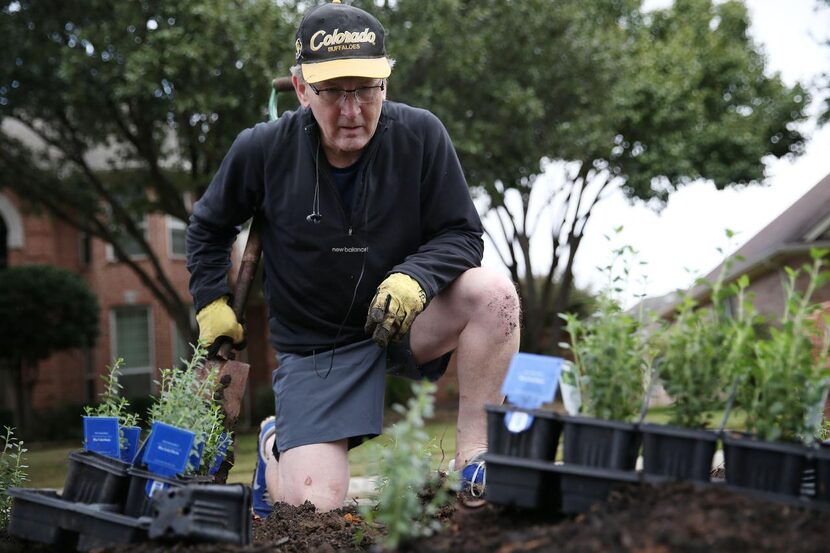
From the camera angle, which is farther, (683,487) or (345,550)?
(345,550)

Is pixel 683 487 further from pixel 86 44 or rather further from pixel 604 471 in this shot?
pixel 86 44

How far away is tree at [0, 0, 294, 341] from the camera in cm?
1370

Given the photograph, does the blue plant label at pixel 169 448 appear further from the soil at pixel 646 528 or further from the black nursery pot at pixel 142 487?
the soil at pixel 646 528

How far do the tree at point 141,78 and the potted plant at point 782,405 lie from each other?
40.3ft

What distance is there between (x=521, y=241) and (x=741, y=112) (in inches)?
308

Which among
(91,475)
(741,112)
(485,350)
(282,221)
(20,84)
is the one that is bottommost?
(91,475)

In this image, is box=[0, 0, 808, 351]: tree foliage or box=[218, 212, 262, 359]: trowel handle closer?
box=[218, 212, 262, 359]: trowel handle

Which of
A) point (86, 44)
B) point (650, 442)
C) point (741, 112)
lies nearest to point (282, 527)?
point (650, 442)

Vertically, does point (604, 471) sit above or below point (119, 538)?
above

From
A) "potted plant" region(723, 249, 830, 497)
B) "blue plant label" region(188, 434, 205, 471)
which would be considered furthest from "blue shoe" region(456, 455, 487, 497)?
"potted plant" region(723, 249, 830, 497)

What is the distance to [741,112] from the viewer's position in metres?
24.9

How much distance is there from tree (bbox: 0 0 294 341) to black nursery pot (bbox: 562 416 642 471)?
12.2 m

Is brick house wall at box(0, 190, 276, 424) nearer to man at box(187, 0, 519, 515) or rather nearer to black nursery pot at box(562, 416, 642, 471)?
man at box(187, 0, 519, 515)

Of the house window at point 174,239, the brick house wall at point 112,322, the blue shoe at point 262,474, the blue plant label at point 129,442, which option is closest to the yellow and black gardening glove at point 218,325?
the blue shoe at point 262,474
